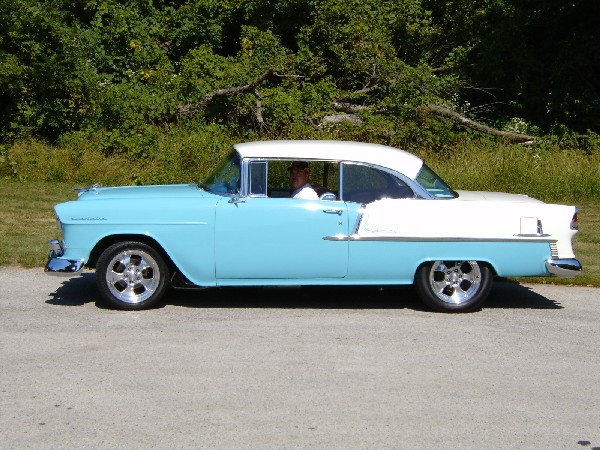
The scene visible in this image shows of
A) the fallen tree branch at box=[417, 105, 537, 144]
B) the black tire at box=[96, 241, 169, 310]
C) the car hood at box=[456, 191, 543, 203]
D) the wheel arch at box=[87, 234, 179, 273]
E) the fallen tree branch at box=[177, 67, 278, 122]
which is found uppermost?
the fallen tree branch at box=[177, 67, 278, 122]

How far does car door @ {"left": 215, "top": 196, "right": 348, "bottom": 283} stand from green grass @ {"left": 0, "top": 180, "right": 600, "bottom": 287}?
3.00 metres

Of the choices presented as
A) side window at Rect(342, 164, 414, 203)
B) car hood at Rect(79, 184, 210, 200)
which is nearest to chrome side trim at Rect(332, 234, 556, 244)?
side window at Rect(342, 164, 414, 203)

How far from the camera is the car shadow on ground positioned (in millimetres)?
8930

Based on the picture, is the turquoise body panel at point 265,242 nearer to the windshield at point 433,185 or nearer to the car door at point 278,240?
the car door at point 278,240

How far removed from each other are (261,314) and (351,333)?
1.02 meters

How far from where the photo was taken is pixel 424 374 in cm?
682

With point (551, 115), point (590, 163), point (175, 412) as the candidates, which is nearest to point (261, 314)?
point (175, 412)

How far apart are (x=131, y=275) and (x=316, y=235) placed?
174 centimetres

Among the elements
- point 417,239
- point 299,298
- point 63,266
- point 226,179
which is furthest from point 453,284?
point 63,266

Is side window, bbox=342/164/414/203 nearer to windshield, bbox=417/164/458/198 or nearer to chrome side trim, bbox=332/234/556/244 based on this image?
windshield, bbox=417/164/458/198

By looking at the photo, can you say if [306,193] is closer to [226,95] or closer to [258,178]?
[258,178]

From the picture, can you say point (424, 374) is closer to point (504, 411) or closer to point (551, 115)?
point (504, 411)

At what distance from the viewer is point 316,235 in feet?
27.6

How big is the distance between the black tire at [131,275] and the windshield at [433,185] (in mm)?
2542
